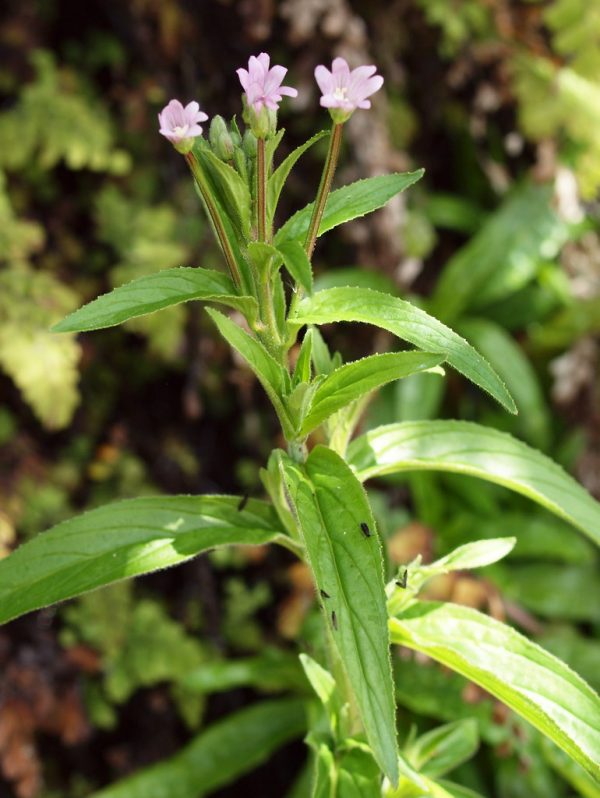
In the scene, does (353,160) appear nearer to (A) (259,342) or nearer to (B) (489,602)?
(B) (489,602)

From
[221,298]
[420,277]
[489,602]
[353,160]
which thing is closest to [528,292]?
[420,277]

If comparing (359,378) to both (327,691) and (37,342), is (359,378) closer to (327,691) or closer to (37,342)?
(327,691)

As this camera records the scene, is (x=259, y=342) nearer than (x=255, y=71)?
No

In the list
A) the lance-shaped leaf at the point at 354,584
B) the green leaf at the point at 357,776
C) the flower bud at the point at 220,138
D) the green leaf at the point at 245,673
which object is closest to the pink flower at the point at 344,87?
the flower bud at the point at 220,138

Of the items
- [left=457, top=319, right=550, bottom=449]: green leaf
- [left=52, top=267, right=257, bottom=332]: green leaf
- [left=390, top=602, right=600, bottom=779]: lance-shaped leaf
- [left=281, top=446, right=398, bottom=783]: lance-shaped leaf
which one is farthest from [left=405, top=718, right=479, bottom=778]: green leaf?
[left=457, top=319, right=550, bottom=449]: green leaf

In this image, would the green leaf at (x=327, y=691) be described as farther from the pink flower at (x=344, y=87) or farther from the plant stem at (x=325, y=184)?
the pink flower at (x=344, y=87)

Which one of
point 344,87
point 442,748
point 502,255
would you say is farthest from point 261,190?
point 502,255

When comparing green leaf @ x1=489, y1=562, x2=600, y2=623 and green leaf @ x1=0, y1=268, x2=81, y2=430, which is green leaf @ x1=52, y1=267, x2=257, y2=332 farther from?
green leaf @ x1=489, y1=562, x2=600, y2=623
